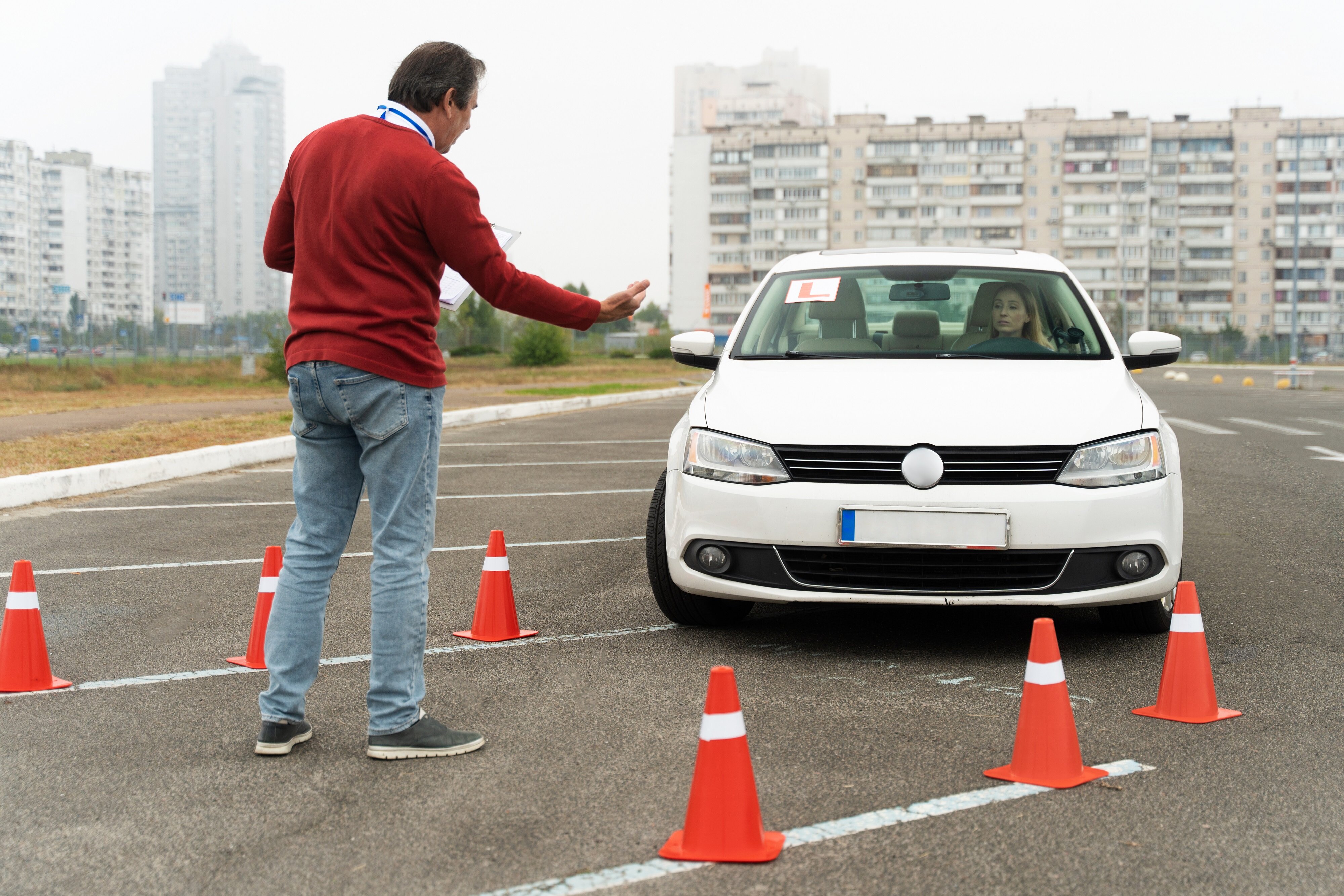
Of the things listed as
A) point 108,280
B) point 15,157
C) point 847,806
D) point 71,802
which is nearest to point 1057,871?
point 847,806

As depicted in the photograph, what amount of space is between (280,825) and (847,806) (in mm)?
1349

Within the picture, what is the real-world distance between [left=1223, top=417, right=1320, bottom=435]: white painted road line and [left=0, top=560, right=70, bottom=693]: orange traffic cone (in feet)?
49.5

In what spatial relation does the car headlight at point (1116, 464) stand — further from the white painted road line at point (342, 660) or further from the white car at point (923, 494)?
the white painted road line at point (342, 660)

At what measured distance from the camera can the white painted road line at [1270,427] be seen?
52.5 feet

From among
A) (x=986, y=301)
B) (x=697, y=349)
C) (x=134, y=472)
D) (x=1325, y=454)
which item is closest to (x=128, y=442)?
(x=134, y=472)

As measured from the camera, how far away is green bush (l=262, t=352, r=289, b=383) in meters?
29.6

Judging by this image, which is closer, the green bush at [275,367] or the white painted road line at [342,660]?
the white painted road line at [342,660]

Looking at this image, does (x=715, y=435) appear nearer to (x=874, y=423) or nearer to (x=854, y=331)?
(x=874, y=423)

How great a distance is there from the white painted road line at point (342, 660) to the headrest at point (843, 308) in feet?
5.39

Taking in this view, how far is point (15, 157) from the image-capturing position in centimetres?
13562

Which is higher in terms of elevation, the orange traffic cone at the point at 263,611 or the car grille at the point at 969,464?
the car grille at the point at 969,464

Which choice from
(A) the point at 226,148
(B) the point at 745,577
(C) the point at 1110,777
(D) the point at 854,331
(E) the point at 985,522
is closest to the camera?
(C) the point at 1110,777

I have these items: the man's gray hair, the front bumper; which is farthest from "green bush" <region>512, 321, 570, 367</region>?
the man's gray hair

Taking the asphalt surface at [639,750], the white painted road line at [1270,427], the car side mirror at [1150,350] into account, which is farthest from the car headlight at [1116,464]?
the white painted road line at [1270,427]
